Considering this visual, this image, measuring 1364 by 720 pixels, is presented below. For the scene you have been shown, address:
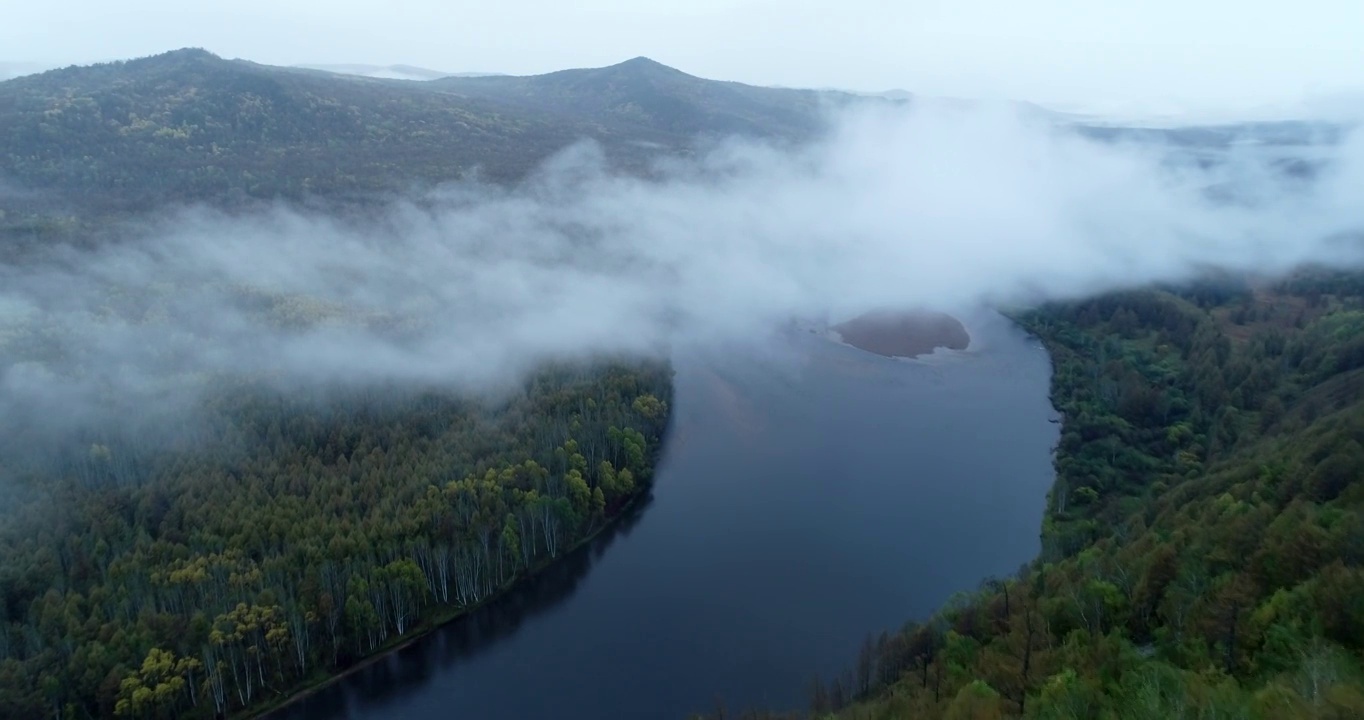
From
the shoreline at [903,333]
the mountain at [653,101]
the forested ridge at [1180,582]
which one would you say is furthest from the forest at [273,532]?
the mountain at [653,101]

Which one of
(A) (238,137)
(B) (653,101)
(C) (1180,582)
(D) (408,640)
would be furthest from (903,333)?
(B) (653,101)

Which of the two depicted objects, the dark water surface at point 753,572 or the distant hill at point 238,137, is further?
the distant hill at point 238,137

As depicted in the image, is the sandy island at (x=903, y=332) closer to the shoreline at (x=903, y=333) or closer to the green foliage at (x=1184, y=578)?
the shoreline at (x=903, y=333)

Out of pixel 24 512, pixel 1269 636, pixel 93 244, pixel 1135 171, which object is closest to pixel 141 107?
pixel 93 244

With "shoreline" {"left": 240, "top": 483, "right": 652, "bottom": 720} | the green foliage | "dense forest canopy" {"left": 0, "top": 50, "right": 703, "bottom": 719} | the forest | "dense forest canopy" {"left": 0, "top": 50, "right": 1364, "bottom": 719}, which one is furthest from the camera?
"shoreline" {"left": 240, "top": 483, "right": 652, "bottom": 720}

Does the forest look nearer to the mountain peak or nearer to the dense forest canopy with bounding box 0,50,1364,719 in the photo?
the dense forest canopy with bounding box 0,50,1364,719

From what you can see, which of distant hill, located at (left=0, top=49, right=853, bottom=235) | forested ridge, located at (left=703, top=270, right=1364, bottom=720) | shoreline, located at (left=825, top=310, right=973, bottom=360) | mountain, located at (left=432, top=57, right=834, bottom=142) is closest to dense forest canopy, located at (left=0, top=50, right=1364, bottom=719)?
forested ridge, located at (left=703, top=270, right=1364, bottom=720)

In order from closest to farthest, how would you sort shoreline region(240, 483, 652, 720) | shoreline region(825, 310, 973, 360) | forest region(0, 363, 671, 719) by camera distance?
1. forest region(0, 363, 671, 719)
2. shoreline region(240, 483, 652, 720)
3. shoreline region(825, 310, 973, 360)
